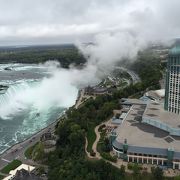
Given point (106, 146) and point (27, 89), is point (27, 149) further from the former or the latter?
point (27, 89)

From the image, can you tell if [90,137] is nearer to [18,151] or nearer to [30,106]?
[18,151]

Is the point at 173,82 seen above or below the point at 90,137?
above

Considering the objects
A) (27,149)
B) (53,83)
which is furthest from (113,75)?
(27,149)

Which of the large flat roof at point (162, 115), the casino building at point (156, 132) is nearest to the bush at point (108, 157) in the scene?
the casino building at point (156, 132)

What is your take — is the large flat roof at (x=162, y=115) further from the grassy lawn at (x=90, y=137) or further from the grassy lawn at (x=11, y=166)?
the grassy lawn at (x=11, y=166)

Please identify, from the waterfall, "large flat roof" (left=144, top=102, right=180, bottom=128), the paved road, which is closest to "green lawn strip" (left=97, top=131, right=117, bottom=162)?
"large flat roof" (left=144, top=102, right=180, bottom=128)

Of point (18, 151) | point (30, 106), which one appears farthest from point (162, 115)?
point (30, 106)
